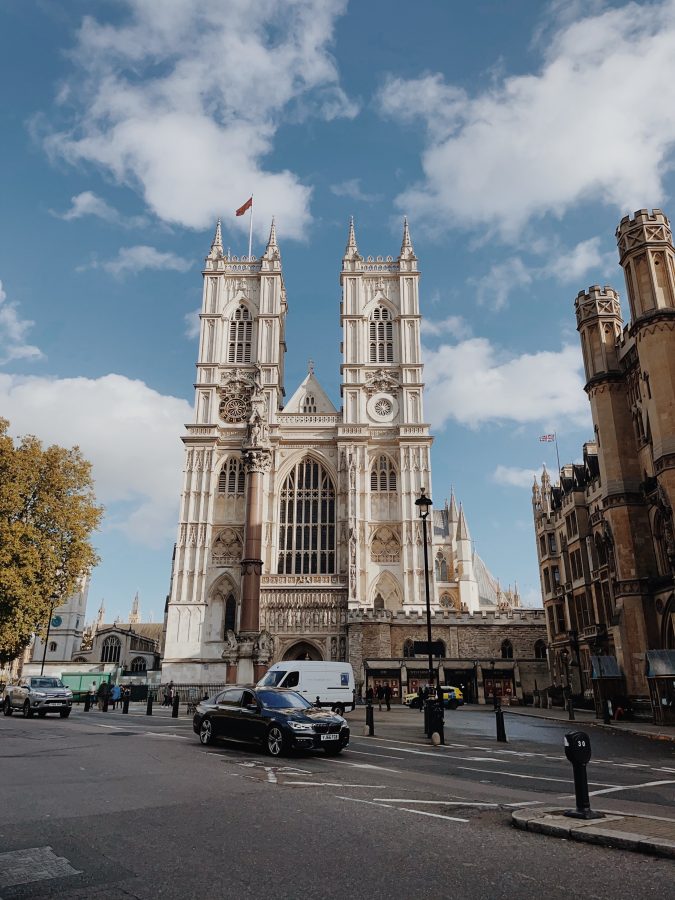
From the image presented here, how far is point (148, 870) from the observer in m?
5.07

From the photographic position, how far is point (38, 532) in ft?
106

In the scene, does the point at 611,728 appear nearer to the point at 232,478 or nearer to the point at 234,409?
the point at 232,478

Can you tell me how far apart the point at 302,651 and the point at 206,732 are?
35015mm

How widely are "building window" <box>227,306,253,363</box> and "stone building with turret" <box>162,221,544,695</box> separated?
15 cm

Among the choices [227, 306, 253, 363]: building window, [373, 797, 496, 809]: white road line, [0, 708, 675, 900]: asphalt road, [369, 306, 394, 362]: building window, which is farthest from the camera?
[227, 306, 253, 363]: building window

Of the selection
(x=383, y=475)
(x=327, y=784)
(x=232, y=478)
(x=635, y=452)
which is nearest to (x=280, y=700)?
(x=327, y=784)

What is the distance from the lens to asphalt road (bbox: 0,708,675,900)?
4.76 meters

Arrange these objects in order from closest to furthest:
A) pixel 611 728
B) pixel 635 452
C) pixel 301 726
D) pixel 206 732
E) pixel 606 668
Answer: pixel 301 726 → pixel 206 732 → pixel 611 728 → pixel 606 668 → pixel 635 452

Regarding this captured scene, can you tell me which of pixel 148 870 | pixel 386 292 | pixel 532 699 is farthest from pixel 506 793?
pixel 386 292

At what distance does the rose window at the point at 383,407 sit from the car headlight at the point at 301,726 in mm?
44100

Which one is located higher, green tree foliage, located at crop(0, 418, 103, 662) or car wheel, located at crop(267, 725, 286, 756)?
green tree foliage, located at crop(0, 418, 103, 662)

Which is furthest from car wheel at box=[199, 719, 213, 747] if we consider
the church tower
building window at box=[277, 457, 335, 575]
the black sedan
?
building window at box=[277, 457, 335, 575]

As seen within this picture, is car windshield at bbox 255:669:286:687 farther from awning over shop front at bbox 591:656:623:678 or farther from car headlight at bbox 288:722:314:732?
awning over shop front at bbox 591:656:623:678

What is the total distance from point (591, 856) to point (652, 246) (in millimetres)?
26690
